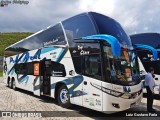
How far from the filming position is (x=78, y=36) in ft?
31.8

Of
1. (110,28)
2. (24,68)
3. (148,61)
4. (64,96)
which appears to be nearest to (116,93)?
(110,28)

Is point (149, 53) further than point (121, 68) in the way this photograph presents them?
Yes

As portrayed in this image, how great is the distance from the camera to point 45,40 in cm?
1255

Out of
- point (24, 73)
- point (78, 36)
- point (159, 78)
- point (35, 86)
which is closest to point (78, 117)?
point (78, 36)

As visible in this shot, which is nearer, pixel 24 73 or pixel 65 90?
pixel 65 90

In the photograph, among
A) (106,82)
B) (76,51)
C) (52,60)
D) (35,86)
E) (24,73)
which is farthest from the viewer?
(24,73)

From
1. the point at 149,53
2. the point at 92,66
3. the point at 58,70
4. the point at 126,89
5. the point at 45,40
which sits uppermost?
the point at 45,40

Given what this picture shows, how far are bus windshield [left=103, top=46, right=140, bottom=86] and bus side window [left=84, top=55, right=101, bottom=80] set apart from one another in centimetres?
33

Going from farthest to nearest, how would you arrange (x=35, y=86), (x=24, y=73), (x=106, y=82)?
(x=24, y=73)
(x=35, y=86)
(x=106, y=82)

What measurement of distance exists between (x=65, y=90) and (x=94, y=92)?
2.29 m

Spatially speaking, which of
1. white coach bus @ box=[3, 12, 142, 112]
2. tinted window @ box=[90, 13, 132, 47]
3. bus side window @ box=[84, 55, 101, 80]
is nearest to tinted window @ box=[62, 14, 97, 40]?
white coach bus @ box=[3, 12, 142, 112]

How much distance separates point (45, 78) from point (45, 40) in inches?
77.2

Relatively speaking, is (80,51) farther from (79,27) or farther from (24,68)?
(24,68)

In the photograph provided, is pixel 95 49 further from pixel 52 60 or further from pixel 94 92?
pixel 52 60
